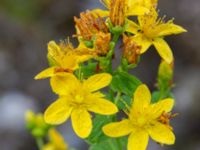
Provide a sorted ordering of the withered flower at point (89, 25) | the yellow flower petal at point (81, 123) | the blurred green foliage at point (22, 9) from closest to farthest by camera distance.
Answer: the yellow flower petal at point (81, 123)
the withered flower at point (89, 25)
the blurred green foliage at point (22, 9)

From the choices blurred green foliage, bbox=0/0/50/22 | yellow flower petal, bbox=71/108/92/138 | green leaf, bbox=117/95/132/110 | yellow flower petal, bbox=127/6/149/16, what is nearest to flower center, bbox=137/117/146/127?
green leaf, bbox=117/95/132/110

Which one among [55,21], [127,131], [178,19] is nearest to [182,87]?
[178,19]

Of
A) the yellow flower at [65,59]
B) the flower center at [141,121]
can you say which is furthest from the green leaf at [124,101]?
the yellow flower at [65,59]

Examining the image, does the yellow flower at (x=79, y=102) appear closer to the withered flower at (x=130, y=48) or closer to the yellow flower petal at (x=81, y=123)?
the yellow flower petal at (x=81, y=123)

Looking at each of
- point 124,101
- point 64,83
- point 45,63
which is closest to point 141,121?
point 124,101

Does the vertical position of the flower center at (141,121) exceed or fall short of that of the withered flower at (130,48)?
it falls short

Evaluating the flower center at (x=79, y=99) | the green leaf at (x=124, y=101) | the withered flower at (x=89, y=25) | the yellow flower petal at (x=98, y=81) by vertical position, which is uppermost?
the withered flower at (x=89, y=25)

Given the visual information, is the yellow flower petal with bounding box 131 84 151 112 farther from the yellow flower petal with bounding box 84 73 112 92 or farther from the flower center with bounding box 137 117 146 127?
the yellow flower petal with bounding box 84 73 112 92

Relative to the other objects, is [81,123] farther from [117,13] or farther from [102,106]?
[117,13]
